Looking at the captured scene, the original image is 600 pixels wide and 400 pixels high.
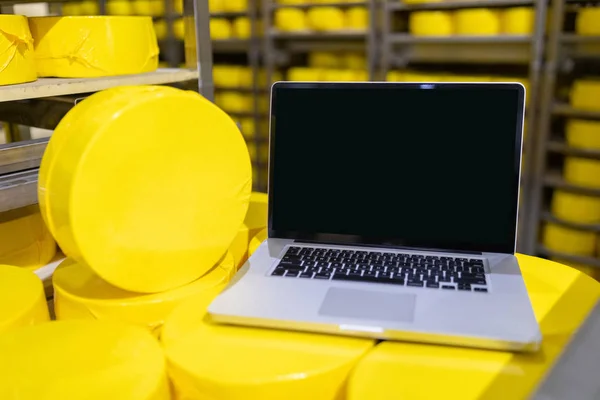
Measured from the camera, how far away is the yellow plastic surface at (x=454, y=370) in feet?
2.11

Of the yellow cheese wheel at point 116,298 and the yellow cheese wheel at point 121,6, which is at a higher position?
the yellow cheese wheel at point 121,6

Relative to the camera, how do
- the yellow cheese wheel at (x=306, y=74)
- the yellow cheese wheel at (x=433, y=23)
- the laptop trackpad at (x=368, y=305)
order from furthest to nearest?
1. the yellow cheese wheel at (x=306, y=74)
2. the yellow cheese wheel at (x=433, y=23)
3. the laptop trackpad at (x=368, y=305)

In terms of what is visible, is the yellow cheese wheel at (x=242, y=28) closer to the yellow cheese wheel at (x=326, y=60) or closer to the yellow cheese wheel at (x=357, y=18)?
the yellow cheese wheel at (x=326, y=60)

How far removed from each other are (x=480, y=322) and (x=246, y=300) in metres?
0.33

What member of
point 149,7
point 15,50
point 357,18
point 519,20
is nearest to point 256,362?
point 15,50

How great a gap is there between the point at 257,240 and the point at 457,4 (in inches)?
71.0

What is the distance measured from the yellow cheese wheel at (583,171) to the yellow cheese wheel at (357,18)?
1183 millimetres

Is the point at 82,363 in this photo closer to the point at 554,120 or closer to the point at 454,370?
the point at 454,370

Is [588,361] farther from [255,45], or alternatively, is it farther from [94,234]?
[255,45]

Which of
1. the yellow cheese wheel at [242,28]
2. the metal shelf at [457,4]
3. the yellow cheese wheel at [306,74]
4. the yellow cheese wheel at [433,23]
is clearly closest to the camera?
the metal shelf at [457,4]

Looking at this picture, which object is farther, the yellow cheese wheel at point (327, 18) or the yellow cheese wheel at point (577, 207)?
the yellow cheese wheel at point (327, 18)

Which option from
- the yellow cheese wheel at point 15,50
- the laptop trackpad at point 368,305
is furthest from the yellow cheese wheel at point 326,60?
the laptop trackpad at point 368,305

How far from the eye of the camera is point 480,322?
741 mm

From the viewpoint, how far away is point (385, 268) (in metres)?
0.90
